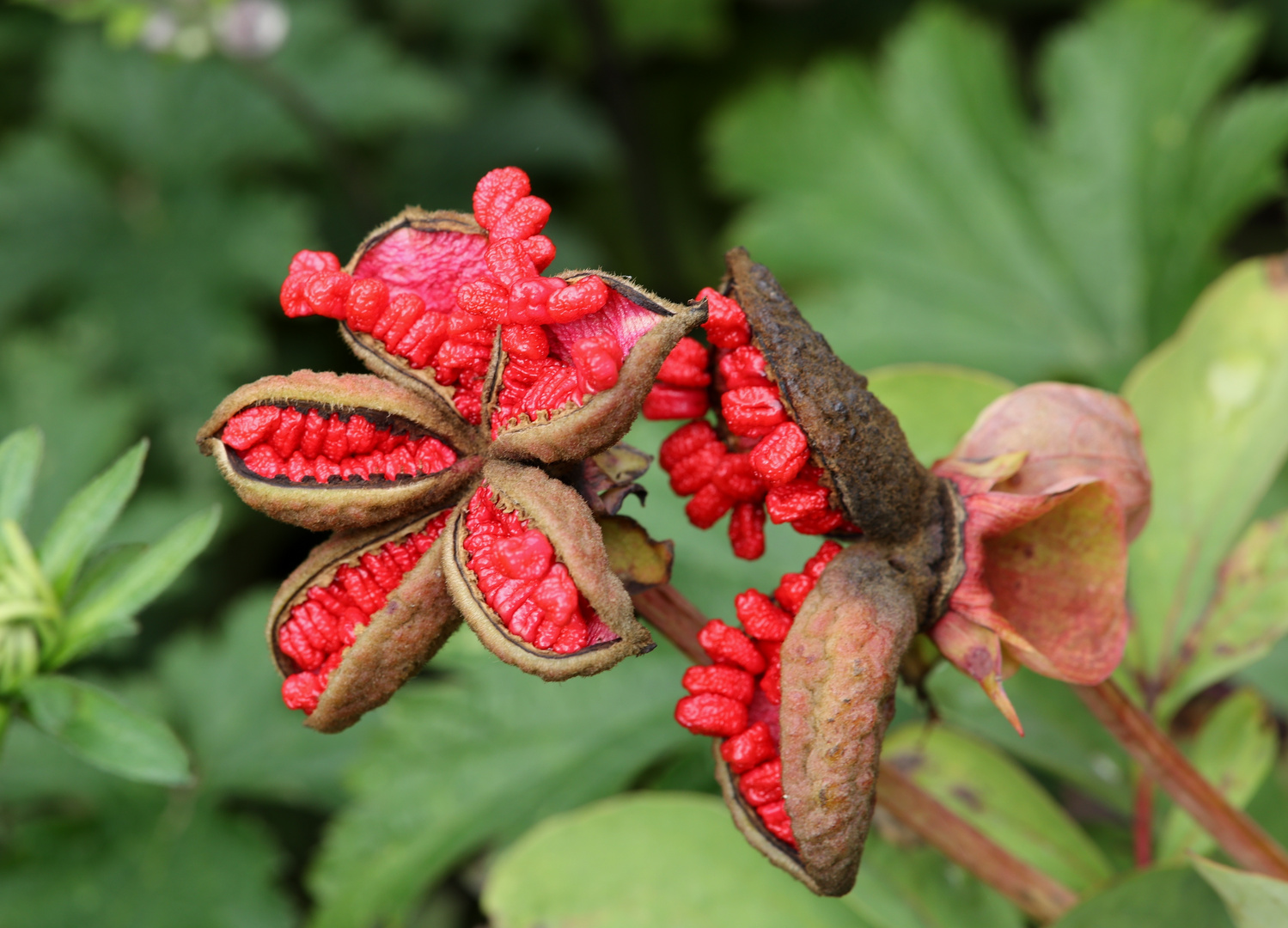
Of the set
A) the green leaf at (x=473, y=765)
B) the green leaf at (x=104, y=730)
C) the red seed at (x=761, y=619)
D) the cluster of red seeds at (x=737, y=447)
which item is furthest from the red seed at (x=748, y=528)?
the green leaf at (x=473, y=765)

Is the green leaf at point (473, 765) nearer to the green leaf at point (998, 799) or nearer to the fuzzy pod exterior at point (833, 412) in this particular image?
the green leaf at point (998, 799)

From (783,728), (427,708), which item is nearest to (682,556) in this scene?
(427,708)

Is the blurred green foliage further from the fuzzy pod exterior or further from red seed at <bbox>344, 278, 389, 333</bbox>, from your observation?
red seed at <bbox>344, 278, 389, 333</bbox>

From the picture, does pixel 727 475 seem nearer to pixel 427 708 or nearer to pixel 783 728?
pixel 783 728

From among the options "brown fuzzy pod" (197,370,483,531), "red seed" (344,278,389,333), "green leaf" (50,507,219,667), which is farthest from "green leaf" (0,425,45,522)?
"red seed" (344,278,389,333)

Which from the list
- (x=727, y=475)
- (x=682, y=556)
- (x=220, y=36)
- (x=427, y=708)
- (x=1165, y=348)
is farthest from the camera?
(x=220, y=36)

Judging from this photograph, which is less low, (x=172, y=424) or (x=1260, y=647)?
(x=1260, y=647)

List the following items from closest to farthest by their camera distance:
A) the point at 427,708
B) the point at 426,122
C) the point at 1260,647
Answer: the point at 1260,647 → the point at 427,708 → the point at 426,122
